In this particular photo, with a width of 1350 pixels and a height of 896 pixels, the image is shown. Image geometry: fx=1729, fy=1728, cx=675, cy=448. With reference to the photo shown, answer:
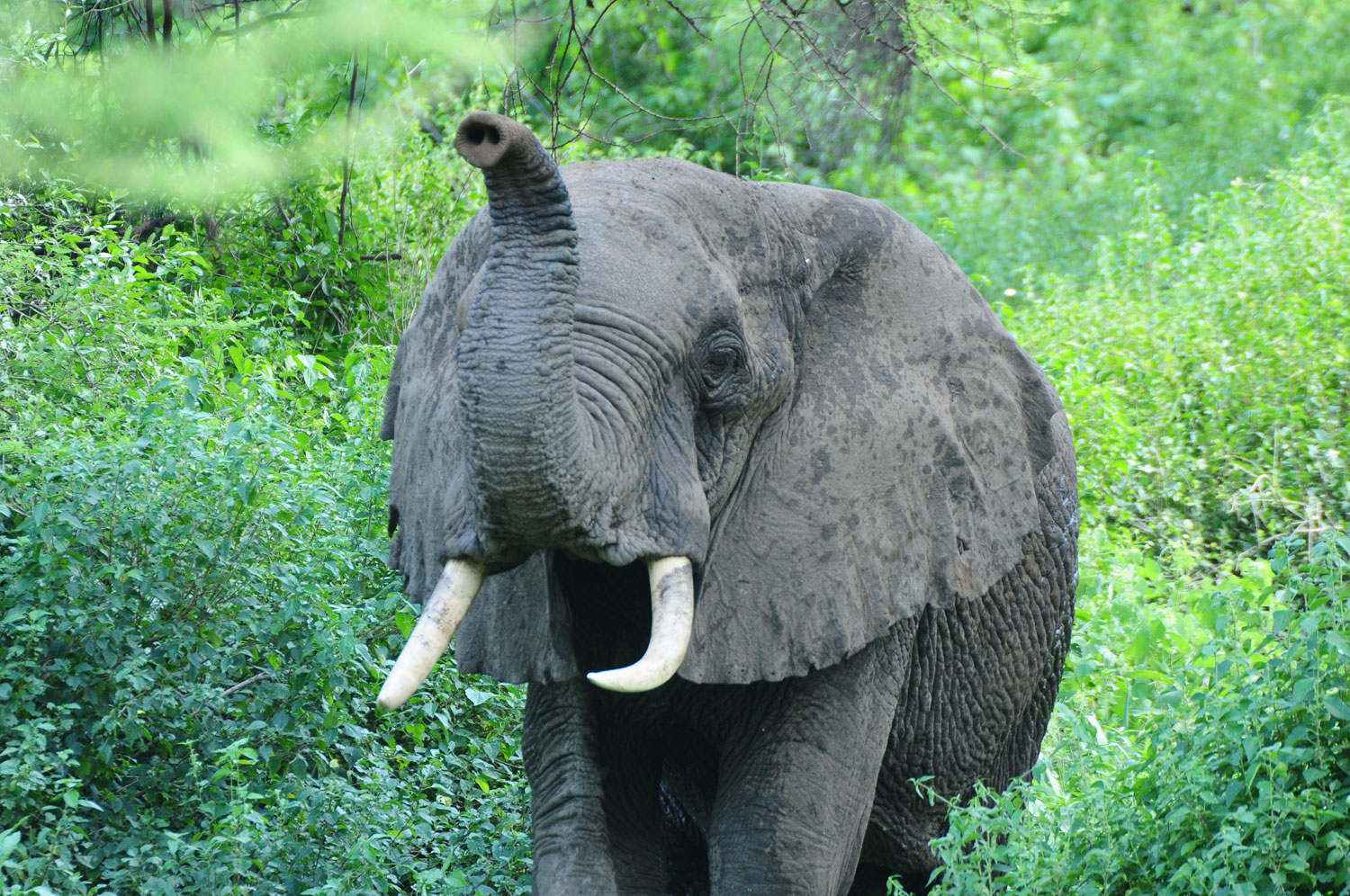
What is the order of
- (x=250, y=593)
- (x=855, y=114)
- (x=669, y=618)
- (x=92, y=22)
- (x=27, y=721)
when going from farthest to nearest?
(x=855, y=114) < (x=92, y=22) < (x=250, y=593) < (x=27, y=721) < (x=669, y=618)

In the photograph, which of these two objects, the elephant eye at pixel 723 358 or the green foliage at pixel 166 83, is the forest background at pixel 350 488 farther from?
the elephant eye at pixel 723 358

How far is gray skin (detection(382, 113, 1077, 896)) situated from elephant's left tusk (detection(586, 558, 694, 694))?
5cm

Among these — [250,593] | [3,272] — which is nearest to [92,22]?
[3,272]

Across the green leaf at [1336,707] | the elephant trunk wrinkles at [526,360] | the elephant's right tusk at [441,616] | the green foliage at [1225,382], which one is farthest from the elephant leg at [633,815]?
the green foliage at [1225,382]

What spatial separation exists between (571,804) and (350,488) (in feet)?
5.84

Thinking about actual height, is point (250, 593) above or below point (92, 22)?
below

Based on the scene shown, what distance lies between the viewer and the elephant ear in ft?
10.6

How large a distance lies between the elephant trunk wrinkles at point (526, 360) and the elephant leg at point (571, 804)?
0.86 meters

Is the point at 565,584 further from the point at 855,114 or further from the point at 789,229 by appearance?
the point at 855,114

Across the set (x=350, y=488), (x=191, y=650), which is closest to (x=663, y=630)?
(x=191, y=650)

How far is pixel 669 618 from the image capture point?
2.86 meters

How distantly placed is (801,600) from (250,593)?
1.67 metres

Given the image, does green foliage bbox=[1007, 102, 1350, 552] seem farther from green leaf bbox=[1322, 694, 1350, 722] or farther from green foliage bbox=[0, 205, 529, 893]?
green leaf bbox=[1322, 694, 1350, 722]

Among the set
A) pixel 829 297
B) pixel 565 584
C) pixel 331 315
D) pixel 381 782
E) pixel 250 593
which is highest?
pixel 829 297
